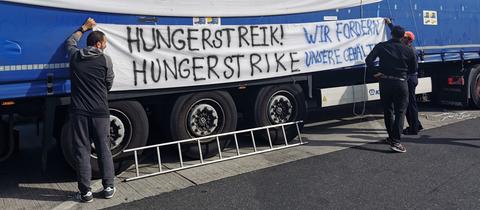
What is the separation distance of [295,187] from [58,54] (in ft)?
9.72

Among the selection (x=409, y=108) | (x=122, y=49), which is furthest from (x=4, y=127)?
(x=409, y=108)

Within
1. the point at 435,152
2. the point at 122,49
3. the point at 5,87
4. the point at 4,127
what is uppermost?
the point at 122,49

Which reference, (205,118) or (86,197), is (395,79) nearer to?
(205,118)

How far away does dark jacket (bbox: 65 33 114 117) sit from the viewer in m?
4.91

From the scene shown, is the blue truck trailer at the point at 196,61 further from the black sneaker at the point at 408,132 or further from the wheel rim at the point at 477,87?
the wheel rim at the point at 477,87

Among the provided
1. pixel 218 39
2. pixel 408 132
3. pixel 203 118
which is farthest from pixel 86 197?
pixel 408 132

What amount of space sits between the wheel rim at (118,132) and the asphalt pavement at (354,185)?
1.08 meters

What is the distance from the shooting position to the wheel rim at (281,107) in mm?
7371

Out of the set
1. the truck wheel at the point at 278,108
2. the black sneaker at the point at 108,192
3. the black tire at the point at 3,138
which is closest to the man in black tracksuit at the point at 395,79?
the truck wheel at the point at 278,108

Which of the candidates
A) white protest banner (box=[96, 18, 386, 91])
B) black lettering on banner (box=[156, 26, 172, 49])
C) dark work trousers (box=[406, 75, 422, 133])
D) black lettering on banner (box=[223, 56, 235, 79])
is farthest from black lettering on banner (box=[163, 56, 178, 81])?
dark work trousers (box=[406, 75, 422, 133])

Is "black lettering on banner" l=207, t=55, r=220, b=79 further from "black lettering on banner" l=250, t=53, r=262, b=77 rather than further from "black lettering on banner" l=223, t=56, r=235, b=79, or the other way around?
"black lettering on banner" l=250, t=53, r=262, b=77

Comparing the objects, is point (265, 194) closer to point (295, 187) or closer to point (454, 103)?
point (295, 187)

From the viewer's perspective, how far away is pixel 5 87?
4977 millimetres

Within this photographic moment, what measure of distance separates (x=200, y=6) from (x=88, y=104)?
2.11 meters
